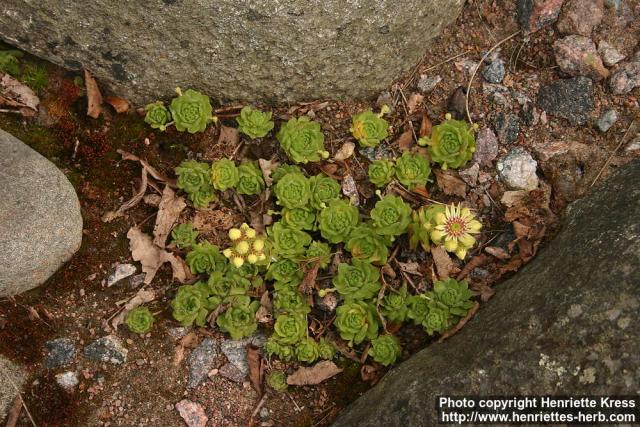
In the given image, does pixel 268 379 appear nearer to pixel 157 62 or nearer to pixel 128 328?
pixel 128 328

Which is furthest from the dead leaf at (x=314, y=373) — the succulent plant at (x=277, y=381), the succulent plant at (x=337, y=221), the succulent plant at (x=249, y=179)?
the succulent plant at (x=249, y=179)

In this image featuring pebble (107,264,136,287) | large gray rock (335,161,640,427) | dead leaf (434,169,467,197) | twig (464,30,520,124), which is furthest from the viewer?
twig (464,30,520,124)

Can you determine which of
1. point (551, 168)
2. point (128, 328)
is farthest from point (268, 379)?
point (551, 168)

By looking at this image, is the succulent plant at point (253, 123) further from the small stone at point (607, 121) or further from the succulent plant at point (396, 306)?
the small stone at point (607, 121)

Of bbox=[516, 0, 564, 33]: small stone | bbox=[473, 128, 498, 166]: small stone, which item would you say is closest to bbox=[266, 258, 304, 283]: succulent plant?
bbox=[473, 128, 498, 166]: small stone

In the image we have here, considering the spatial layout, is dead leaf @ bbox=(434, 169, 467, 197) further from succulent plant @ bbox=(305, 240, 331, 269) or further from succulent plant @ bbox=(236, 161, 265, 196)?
succulent plant @ bbox=(236, 161, 265, 196)

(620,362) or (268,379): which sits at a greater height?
(620,362)

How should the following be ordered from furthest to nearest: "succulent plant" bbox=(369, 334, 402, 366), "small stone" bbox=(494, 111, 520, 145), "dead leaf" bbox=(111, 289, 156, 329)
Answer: "small stone" bbox=(494, 111, 520, 145), "dead leaf" bbox=(111, 289, 156, 329), "succulent plant" bbox=(369, 334, 402, 366)

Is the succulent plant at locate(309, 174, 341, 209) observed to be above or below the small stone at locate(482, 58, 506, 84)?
below
